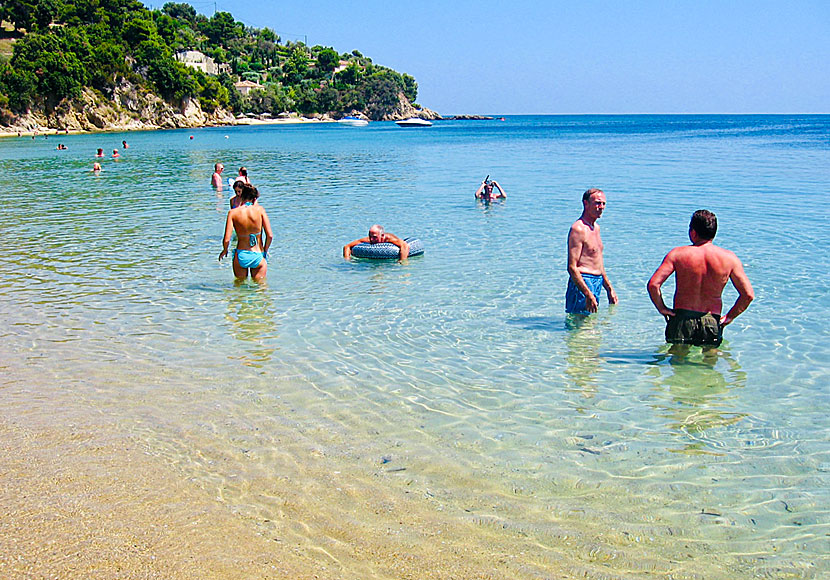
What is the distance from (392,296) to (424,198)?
11303 mm

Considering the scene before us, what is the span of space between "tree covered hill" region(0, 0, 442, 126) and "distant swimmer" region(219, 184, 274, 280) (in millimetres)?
79185

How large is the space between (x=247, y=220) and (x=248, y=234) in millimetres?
257

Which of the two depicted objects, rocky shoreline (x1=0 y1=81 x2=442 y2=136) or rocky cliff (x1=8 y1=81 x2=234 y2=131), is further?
rocky cliff (x1=8 y1=81 x2=234 y2=131)

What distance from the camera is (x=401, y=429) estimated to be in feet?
16.3

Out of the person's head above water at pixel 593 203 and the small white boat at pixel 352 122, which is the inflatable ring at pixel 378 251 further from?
the small white boat at pixel 352 122

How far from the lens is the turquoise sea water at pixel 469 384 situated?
12.6 ft

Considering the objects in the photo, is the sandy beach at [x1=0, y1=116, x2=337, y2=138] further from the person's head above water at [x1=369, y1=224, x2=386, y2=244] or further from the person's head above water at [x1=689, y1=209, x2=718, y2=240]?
the person's head above water at [x1=689, y1=209, x2=718, y2=240]

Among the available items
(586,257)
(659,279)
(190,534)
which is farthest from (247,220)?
(190,534)

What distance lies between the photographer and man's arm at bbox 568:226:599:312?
6.66 meters

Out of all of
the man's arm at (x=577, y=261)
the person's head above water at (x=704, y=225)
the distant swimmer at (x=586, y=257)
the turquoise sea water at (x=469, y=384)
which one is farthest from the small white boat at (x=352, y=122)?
the person's head above water at (x=704, y=225)

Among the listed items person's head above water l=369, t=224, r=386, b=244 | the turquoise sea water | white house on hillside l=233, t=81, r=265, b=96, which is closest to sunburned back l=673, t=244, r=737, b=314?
the turquoise sea water

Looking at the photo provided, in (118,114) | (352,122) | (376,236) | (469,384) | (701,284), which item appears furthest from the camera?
(352,122)

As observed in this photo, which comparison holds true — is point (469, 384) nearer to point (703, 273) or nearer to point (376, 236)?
point (703, 273)

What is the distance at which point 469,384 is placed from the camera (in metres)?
5.90
